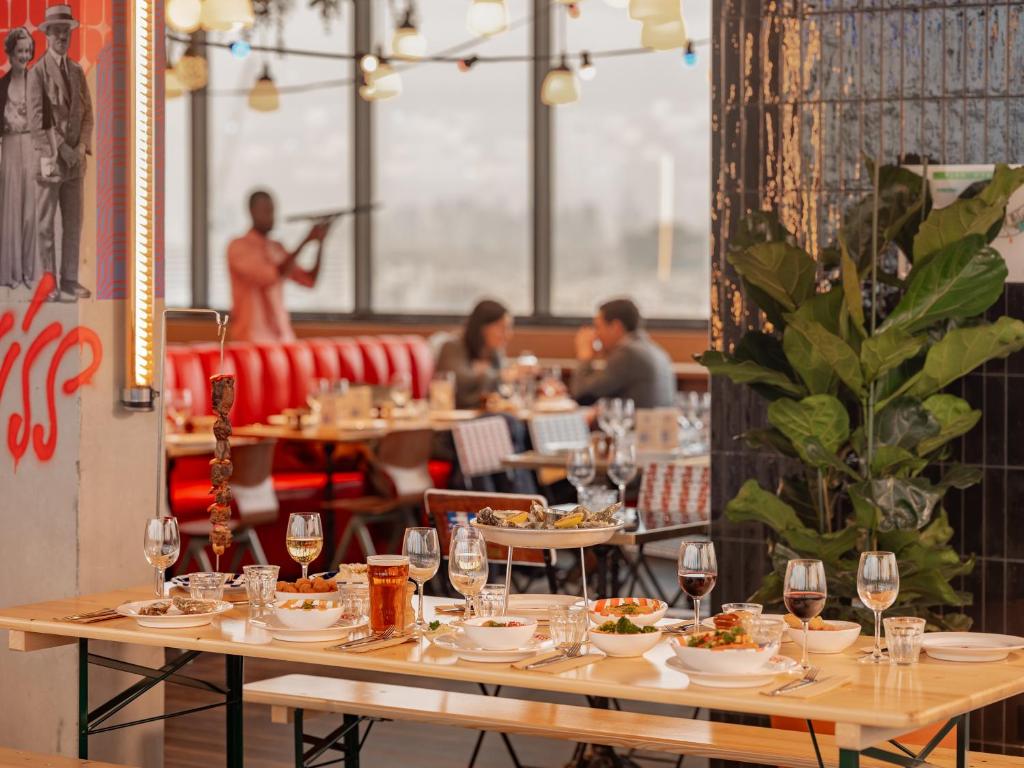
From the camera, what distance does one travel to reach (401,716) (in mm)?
4227

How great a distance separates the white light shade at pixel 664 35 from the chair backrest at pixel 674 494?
2.00m

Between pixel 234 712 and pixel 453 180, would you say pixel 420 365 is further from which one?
pixel 234 712

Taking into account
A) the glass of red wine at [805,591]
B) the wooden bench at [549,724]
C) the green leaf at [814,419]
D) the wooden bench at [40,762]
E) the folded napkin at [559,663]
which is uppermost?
the green leaf at [814,419]

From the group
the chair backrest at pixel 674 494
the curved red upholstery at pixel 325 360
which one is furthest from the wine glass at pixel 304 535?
the curved red upholstery at pixel 325 360

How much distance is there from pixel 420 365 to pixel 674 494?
5.50m

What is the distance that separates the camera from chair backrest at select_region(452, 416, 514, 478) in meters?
7.43

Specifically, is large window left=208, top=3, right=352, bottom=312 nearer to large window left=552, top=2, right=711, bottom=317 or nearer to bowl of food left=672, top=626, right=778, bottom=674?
large window left=552, top=2, right=711, bottom=317

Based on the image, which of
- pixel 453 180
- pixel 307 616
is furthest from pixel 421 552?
pixel 453 180

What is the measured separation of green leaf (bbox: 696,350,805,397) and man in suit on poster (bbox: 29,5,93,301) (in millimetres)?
1689

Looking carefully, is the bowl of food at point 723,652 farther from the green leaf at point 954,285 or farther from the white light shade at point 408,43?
the white light shade at point 408,43

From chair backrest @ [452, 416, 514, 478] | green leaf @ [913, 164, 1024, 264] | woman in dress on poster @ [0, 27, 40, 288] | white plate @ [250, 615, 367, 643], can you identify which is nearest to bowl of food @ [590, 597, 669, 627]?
white plate @ [250, 615, 367, 643]

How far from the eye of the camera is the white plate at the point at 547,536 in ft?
11.4

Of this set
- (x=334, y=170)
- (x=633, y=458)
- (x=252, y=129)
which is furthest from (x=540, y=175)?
(x=633, y=458)

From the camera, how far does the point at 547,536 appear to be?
3480mm
